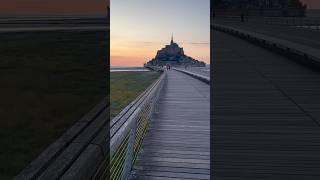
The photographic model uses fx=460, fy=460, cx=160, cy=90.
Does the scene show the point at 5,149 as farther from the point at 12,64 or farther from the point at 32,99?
the point at 12,64

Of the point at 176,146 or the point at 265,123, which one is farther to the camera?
the point at 176,146

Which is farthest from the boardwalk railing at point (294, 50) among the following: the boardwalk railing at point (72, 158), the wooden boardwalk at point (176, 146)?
the boardwalk railing at point (72, 158)

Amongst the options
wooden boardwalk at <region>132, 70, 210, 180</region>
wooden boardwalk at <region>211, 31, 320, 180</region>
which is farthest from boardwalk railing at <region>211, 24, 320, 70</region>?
wooden boardwalk at <region>132, 70, 210, 180</region>

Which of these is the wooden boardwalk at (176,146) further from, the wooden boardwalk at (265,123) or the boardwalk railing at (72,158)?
the boardwalk railing at (72,158)

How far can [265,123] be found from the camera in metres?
8.45

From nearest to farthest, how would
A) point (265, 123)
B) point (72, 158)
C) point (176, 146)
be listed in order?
1. point (72, 158)
2. point (265, 123)
3. point (176, 146)

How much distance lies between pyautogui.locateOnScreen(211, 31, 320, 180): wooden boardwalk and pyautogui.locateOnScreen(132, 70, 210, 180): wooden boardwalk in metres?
0.50

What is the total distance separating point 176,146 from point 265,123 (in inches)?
67.4

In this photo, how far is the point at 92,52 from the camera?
32.8 meters

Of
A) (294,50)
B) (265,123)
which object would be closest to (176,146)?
(265,123)

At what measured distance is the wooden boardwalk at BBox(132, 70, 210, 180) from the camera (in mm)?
7066

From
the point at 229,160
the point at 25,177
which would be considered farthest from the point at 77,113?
the point at 25,177

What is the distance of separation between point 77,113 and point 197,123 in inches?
184

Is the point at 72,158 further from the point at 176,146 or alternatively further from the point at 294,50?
the point at 294,50
